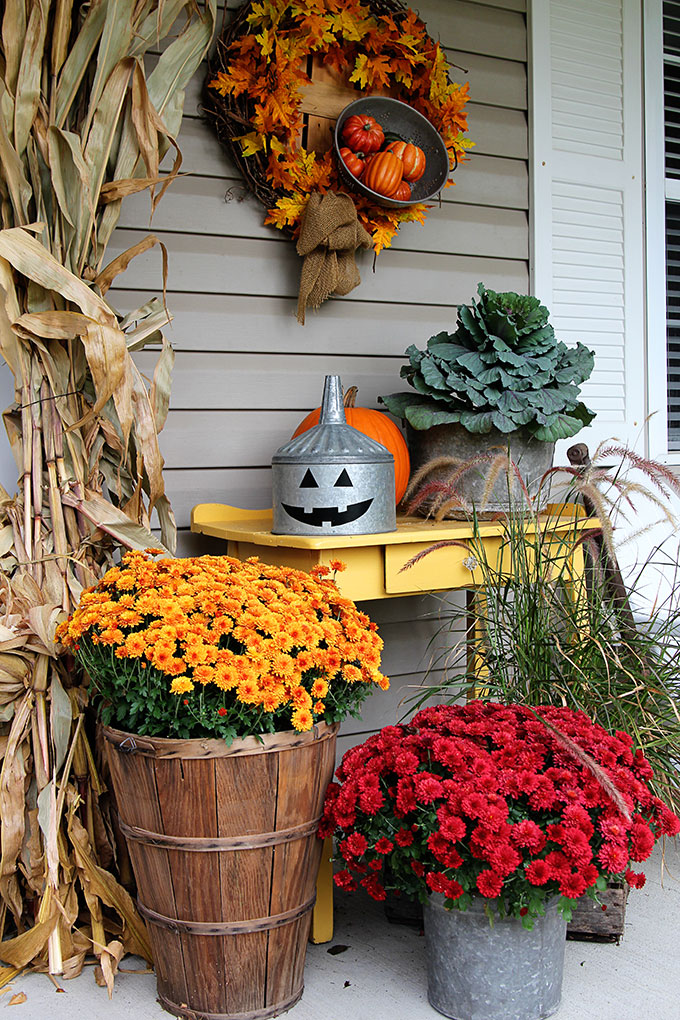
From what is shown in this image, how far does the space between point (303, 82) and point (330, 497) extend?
1.13 meters

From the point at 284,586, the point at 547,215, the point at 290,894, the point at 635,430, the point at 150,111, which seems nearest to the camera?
the point at 290,894

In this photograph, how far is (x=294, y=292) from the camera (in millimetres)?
2469

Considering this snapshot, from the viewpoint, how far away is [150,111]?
1822 millimetres

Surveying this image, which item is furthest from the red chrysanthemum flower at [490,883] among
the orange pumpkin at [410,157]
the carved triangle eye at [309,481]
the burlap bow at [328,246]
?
the orange pumpkin at [410,157]

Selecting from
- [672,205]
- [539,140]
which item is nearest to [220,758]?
[539,140]

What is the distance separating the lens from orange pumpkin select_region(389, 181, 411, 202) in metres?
2.44

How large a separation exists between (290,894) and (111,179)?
146 cm

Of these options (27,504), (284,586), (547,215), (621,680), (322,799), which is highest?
(547,215)

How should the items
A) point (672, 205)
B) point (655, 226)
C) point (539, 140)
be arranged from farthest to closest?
point (672, 205)
point (655, 226)
point (539, 140)

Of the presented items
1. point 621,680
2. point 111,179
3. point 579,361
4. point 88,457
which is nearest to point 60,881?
point 88,457

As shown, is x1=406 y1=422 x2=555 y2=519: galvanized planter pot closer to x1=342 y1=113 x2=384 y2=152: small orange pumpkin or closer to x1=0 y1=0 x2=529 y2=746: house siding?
x1=0 y1=0 x2=529 y2=746: house siding

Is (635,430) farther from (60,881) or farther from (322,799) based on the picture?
(60,881)

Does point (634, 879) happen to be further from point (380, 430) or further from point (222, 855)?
point (380, 430)

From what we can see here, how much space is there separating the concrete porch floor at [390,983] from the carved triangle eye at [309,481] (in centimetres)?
92
